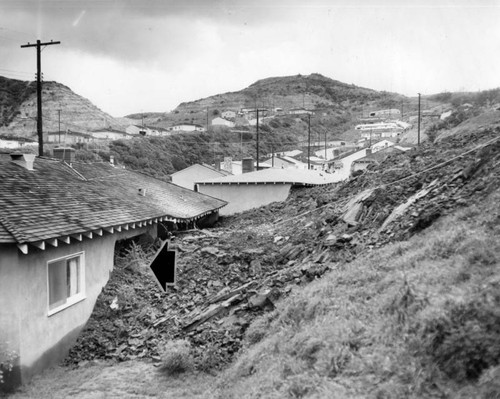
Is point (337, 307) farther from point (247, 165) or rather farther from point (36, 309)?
point (247, 165)

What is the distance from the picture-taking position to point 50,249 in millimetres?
9984

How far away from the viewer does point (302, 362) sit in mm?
5965

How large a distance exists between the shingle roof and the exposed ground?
167 centimetres

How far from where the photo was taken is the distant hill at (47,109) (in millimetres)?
114875

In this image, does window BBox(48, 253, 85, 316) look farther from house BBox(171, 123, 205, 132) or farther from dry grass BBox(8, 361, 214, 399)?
house BBox(171, 123, 205, 132)

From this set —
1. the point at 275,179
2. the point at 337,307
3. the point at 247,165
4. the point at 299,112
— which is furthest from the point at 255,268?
the point at 299,112

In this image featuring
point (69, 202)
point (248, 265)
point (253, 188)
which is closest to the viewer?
point (69, 202)

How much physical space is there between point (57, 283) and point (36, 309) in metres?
1.06

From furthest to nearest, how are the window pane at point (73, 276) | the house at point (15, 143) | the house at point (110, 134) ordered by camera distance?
1. the house at point (110, 134)
2. the house at point (15, 143)
3. the window pane at point (73, 276)

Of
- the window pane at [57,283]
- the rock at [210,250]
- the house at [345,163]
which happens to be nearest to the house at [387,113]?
the house at [345,163]

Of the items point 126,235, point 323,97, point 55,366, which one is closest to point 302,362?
point 55,366

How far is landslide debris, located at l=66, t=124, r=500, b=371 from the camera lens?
32.5ft

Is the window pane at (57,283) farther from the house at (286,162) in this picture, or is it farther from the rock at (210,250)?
the house at (286,162)

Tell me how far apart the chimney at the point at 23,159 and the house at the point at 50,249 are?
0.09ft
